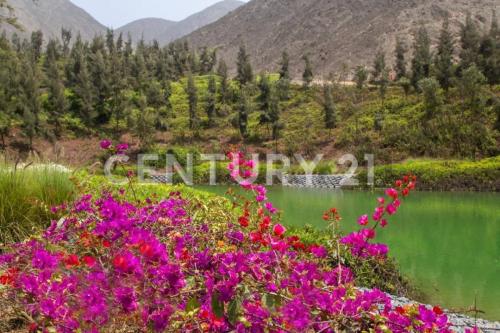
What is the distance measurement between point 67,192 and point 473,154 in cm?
2690

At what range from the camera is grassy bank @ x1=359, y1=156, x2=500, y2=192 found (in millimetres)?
24094

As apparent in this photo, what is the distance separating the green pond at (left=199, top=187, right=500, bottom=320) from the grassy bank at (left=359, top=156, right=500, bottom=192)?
2.32 metres

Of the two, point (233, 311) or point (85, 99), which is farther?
point (85, 99)

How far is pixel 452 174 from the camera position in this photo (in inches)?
990

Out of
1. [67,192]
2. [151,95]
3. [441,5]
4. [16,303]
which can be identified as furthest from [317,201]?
[441,5]

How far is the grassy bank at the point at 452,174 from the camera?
24.1 metres

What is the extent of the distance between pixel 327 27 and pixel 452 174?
92.3 m

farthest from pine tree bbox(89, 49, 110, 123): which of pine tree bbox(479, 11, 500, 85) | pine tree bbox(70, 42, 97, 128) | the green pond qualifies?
pine tree bbox(479, 11, 500, 85)

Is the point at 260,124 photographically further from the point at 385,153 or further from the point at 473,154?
the point at 473,154

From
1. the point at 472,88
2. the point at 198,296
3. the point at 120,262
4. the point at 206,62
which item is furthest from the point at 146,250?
the point at 206,62

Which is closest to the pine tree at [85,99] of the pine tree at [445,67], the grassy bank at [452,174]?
the grassy bank at [452,174]

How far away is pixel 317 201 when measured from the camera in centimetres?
2088

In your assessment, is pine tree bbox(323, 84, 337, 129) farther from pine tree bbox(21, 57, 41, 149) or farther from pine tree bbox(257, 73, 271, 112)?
pine tree bbox(21, 57, 41, 149)

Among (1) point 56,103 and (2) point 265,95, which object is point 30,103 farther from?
(2) point 265,95
